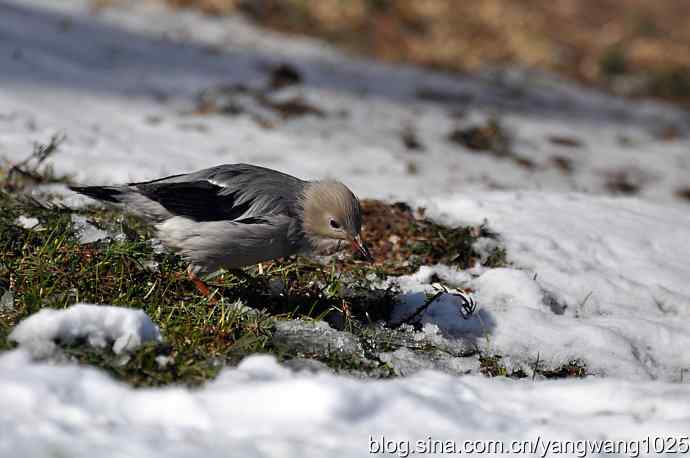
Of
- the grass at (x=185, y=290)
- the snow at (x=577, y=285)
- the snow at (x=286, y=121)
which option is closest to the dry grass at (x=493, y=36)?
the snow at (x=286, y=121)

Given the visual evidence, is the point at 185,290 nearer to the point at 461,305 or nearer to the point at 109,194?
the point at 109,194

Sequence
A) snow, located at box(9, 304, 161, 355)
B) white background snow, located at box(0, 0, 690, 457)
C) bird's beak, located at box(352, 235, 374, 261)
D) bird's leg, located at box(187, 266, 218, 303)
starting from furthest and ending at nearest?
bird's beak, located at box(352, 235, 374, 261) < bird's leg, located at box(187, 266, 218, 303) < snow, located at box(9, 304, 161, 355) < white background snow, located at box(0, 0, 690, 457)

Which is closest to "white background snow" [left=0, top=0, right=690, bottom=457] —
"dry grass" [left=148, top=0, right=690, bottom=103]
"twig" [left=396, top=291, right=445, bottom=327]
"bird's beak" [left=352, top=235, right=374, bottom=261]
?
"twig" [left=396, top=291, right=445, bottom=327]

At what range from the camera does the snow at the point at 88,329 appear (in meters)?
3.05

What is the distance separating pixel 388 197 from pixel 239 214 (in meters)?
2.60

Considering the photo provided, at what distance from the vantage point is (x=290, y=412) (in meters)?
2.75

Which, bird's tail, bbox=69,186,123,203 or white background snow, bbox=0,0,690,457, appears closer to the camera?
white background snow, bbox=0,0,690,457

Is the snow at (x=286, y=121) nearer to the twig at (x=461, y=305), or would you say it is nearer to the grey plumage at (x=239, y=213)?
the twig at (x=461, y=305)

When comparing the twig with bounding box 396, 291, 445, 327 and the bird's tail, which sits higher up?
the bird's tail

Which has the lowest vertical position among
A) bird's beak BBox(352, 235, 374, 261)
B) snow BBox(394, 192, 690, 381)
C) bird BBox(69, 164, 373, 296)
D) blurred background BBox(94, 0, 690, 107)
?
snow BBox(394, 192, 690, 381)

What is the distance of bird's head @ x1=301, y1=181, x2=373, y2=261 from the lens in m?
3.98

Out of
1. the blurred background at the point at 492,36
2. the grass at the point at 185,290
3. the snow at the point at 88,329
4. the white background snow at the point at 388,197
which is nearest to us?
the white background snow at the point at 388,197

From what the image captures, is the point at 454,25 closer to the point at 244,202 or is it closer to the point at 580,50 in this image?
the point at 580,50

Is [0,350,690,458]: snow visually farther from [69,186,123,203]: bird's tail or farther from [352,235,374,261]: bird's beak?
[69,186,123,203]: bird's tail
